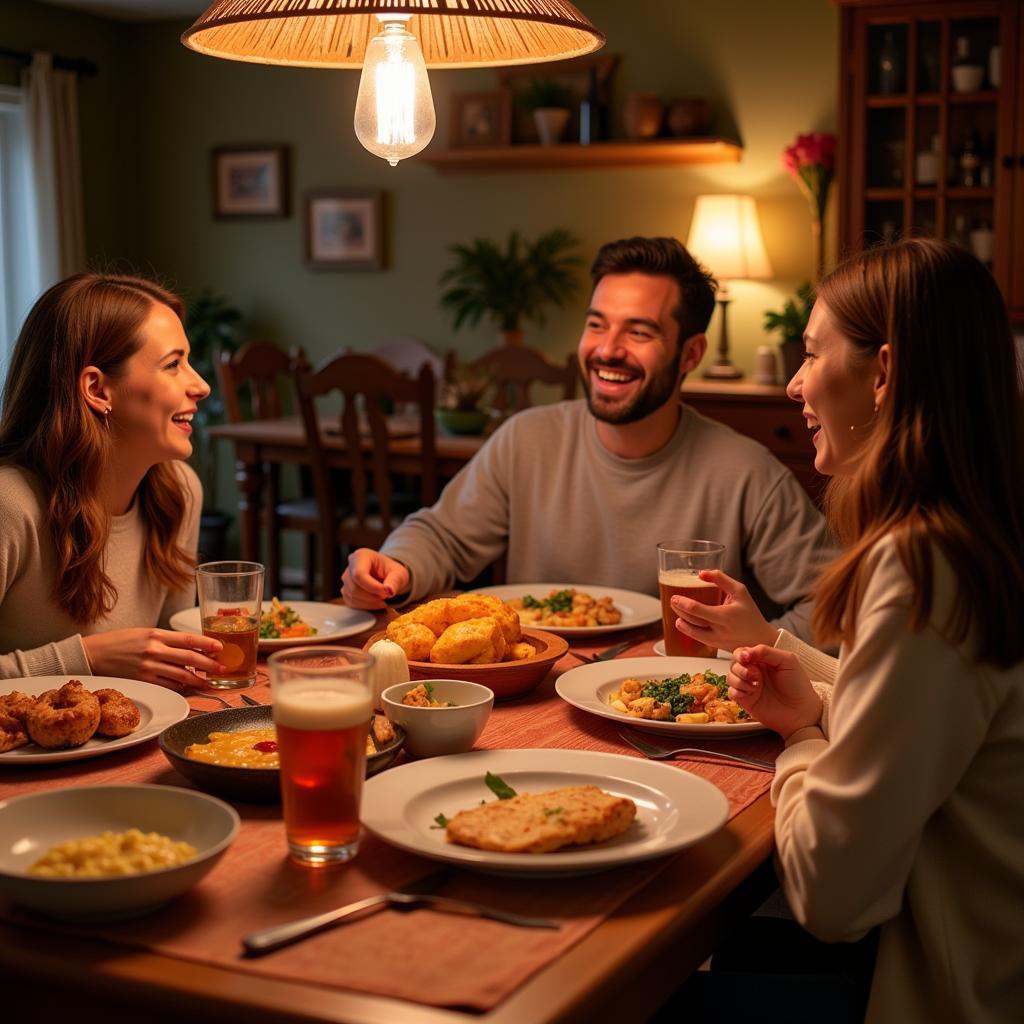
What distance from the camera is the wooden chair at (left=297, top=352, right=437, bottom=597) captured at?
420cm

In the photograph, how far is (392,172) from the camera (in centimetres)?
616

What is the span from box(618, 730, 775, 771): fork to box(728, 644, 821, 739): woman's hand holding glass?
5 cm

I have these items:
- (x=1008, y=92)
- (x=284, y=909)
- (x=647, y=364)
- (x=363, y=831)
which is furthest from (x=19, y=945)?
(x=1008, y=92)

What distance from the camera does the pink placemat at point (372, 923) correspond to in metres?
0.95

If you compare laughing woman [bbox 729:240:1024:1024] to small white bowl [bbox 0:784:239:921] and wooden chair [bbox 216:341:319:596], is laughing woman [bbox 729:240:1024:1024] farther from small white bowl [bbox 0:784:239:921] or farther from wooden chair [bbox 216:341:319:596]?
wooden chair [bbox 216:341:319:596]

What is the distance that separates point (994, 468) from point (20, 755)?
1032 millimetres

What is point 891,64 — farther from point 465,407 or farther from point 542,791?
point 542,791

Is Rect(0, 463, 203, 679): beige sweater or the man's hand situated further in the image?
the man's hand

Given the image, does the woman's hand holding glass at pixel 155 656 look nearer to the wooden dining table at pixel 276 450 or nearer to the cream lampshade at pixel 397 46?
the cream lampshade at pixel 397 46

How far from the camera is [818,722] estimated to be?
4.96 feet

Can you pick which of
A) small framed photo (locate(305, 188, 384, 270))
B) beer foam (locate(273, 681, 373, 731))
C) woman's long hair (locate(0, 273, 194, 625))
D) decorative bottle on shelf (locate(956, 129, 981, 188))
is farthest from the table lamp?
beer foam (locate(273, 681, 373, 731))

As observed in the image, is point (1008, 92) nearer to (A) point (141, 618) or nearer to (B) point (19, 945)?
(A) point (141, 618)

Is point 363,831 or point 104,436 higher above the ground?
Answer: point 104,436

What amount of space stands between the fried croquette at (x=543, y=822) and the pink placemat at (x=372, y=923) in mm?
32
